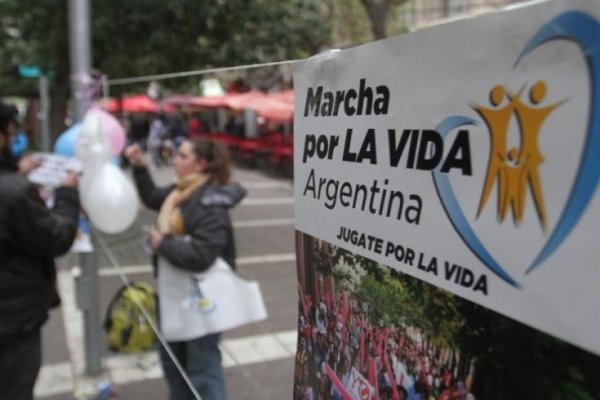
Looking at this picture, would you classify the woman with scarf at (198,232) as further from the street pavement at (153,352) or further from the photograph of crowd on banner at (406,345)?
the photograph of crowd on banner at (406,345)

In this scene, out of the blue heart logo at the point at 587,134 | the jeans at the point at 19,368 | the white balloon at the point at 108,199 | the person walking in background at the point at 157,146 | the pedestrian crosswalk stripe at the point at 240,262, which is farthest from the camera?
the person walking in background at the point at 157,146

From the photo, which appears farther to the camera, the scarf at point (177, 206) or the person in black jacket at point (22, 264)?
the scarf at point (177, 206)

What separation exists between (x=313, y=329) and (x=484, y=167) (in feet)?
2.41

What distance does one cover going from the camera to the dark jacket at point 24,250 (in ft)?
7.20

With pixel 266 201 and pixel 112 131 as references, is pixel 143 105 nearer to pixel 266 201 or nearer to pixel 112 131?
pixel 266 201

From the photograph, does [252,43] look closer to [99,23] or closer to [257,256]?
A: [99,23]

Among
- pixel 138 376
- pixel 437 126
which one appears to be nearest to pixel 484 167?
pixel 437 126

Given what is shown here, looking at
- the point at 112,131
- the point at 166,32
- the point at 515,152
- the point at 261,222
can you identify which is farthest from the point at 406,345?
the point at 261,222

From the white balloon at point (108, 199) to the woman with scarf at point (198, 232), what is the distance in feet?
2.08

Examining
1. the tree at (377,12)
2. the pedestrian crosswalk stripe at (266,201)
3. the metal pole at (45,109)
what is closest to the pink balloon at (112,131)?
the tree at (377,12)

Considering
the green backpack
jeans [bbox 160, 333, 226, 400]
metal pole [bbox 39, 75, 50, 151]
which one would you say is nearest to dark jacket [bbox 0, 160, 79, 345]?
jeans [bbox 160, 333, 226, 400]

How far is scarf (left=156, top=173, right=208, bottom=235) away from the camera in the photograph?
2805 millimetres

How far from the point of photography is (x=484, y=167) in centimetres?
91

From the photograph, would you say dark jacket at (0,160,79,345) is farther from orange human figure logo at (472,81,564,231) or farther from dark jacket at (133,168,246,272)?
orange human figure logo at (472,81,564,231)
